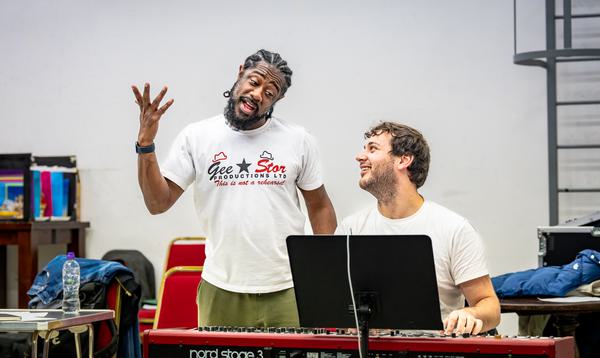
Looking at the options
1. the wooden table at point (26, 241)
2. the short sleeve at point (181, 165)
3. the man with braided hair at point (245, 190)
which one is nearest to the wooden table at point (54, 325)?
the man with braided hair at point (245, 190)

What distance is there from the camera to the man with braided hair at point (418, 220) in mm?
2436

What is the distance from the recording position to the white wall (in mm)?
5297

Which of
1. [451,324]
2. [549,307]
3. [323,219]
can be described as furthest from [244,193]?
[549,307]

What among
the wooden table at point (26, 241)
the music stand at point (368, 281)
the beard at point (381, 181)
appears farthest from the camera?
the wooden table at point (26, 241)

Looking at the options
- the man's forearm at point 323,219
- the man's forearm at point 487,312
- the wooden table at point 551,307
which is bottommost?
the wooden table at point 551,307

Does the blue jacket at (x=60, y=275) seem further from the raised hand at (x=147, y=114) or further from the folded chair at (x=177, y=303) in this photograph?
the raised hand at (x=147, y=114)

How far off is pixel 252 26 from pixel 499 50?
1.60m

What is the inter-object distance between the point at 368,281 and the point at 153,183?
3.40ft

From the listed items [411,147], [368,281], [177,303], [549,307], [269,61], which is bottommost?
[177,303]

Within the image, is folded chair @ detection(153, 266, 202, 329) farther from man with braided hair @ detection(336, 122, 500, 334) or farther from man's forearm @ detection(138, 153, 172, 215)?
man with braided hair @ detection(336, 122, 500, 334)

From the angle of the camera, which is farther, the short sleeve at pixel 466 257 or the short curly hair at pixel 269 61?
the short curly hair at pixel 269 61

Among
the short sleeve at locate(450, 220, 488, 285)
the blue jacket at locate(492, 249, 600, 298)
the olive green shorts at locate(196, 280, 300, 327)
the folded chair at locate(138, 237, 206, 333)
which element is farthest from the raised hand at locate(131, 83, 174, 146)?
the folded chair at locate(138, 237, 206, 333)

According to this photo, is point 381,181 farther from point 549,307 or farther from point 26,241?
point 26,241

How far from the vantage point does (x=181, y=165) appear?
2.93m
